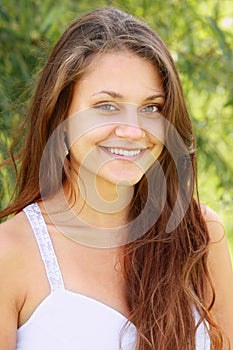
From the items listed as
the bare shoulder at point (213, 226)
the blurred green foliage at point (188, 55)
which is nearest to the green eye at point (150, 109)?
the bare shoulder at point (213, 226)

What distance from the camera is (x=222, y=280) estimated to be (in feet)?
8.04

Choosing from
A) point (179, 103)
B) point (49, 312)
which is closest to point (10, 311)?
point (49, 312)

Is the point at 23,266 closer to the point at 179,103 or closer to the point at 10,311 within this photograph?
the point at 10,311

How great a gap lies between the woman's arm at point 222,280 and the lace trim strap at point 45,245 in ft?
1.29

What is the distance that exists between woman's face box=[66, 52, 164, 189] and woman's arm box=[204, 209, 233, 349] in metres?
0.28

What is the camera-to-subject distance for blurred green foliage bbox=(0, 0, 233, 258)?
10.2ft

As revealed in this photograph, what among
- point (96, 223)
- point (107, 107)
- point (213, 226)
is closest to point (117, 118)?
point (107, 107)

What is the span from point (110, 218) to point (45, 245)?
20cm

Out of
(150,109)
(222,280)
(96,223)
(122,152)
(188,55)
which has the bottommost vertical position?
(222,280)

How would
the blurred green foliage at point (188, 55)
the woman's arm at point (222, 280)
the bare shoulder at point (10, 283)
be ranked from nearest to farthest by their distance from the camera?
the bare shoulder at point (10, 283), the woman's arm at point (222, 280), the blurred green foliage at point (188, 55)

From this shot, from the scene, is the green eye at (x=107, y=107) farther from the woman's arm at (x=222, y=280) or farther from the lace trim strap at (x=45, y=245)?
the woman's arm at (x=222, y=280)

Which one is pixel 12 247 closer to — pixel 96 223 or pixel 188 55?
pixel 96 223

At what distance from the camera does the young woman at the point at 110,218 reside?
2.23 m

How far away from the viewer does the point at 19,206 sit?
2.35 m
